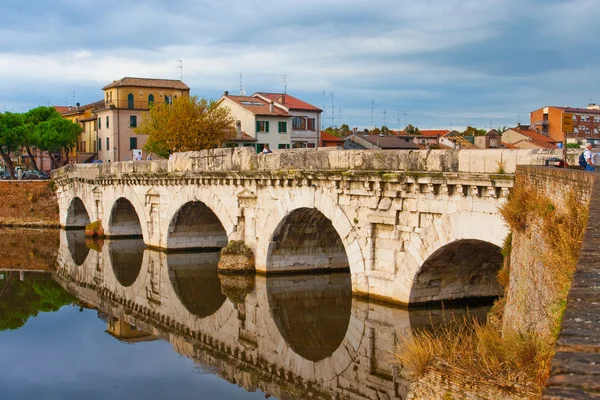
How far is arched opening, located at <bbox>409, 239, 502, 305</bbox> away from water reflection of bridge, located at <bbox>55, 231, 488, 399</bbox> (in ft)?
2.42

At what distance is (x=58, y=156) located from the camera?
79188 mm

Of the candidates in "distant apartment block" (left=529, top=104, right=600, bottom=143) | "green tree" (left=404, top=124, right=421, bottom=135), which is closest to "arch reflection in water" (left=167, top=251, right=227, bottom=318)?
"distant apartment block" (left=529, top=104, right=600, bottom=143)

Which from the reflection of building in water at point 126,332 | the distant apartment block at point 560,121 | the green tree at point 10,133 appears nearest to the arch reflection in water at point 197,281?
the reflection of building in water at point 126,332

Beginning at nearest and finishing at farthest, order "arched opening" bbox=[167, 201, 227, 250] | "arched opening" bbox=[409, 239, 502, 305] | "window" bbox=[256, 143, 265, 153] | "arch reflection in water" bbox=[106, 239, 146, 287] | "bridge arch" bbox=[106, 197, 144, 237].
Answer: "arched opening" bbox=[409, 239, 502, 305], "arch reflection in water" bbox=[106, 239, 146, 287], "arched opening" bbox=[167, 201, 227, 250], "bridge arch" bbox=[106, 197, 144, 237], "window" bbox=[256, 143, 265, 153]

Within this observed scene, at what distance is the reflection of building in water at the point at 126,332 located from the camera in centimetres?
1970

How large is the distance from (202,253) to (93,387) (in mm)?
17417

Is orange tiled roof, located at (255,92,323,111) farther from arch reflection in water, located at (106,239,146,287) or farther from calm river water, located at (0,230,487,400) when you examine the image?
calm river water, located at (0,230,487,400)

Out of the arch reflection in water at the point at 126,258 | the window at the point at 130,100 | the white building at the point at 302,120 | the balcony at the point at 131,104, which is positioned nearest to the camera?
the arch reflection in water at the point at 126,258

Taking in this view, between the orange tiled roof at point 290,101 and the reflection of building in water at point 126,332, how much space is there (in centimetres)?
3537

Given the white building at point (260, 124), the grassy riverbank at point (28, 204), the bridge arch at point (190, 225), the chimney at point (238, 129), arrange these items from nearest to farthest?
the bridge arch at point (190, 225) → the grassy riverbank at point (28, 204) → the chimney at point (238, 129) → the white building at point (260, 124)

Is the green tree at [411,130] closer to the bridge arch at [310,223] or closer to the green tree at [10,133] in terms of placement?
the green tree at [10,133]

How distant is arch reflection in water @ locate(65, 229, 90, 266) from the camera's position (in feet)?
113

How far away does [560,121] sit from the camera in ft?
183

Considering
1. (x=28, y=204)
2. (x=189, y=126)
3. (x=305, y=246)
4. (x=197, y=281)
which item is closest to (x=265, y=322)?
(x=305, y=246)
